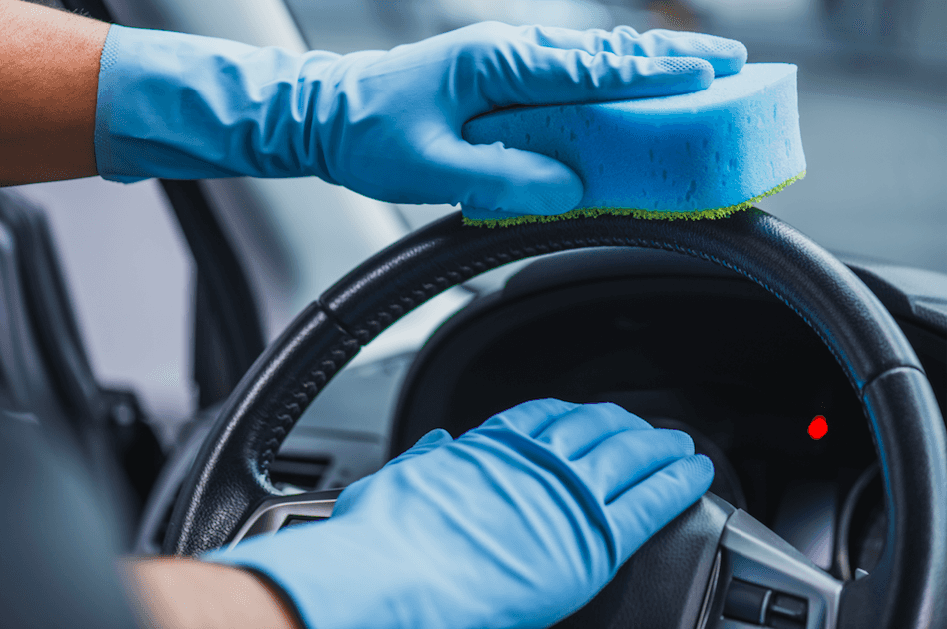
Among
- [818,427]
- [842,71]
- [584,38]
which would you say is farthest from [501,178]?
[842,71]

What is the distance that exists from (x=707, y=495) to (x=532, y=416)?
0.47ft

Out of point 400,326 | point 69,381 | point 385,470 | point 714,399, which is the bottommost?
point 69,381

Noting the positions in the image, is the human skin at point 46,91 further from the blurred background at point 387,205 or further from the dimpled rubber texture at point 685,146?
the dimpled rubber texture at point 685,146

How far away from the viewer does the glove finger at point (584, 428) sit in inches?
22.2

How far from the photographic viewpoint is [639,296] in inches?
31.9

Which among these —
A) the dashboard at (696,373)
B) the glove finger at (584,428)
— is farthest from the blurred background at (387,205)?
the glove finger at (584,428)

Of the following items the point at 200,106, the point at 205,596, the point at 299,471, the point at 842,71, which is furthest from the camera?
the point at 842,71

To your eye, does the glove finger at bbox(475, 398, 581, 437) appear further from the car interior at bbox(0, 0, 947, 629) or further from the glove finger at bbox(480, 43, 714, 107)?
the glove finger at bbox(480, 43, 714, 107)

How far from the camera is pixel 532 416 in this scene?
603 millimetres

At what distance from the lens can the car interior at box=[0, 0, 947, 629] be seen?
1.63 ft

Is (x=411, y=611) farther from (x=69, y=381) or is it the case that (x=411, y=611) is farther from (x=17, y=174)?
(x=69, y=381)

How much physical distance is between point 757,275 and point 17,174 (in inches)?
30.7

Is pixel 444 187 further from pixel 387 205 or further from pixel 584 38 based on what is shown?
pixel 387 205

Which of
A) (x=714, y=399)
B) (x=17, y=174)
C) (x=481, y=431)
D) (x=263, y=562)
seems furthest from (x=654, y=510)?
(x=17, y=174)
